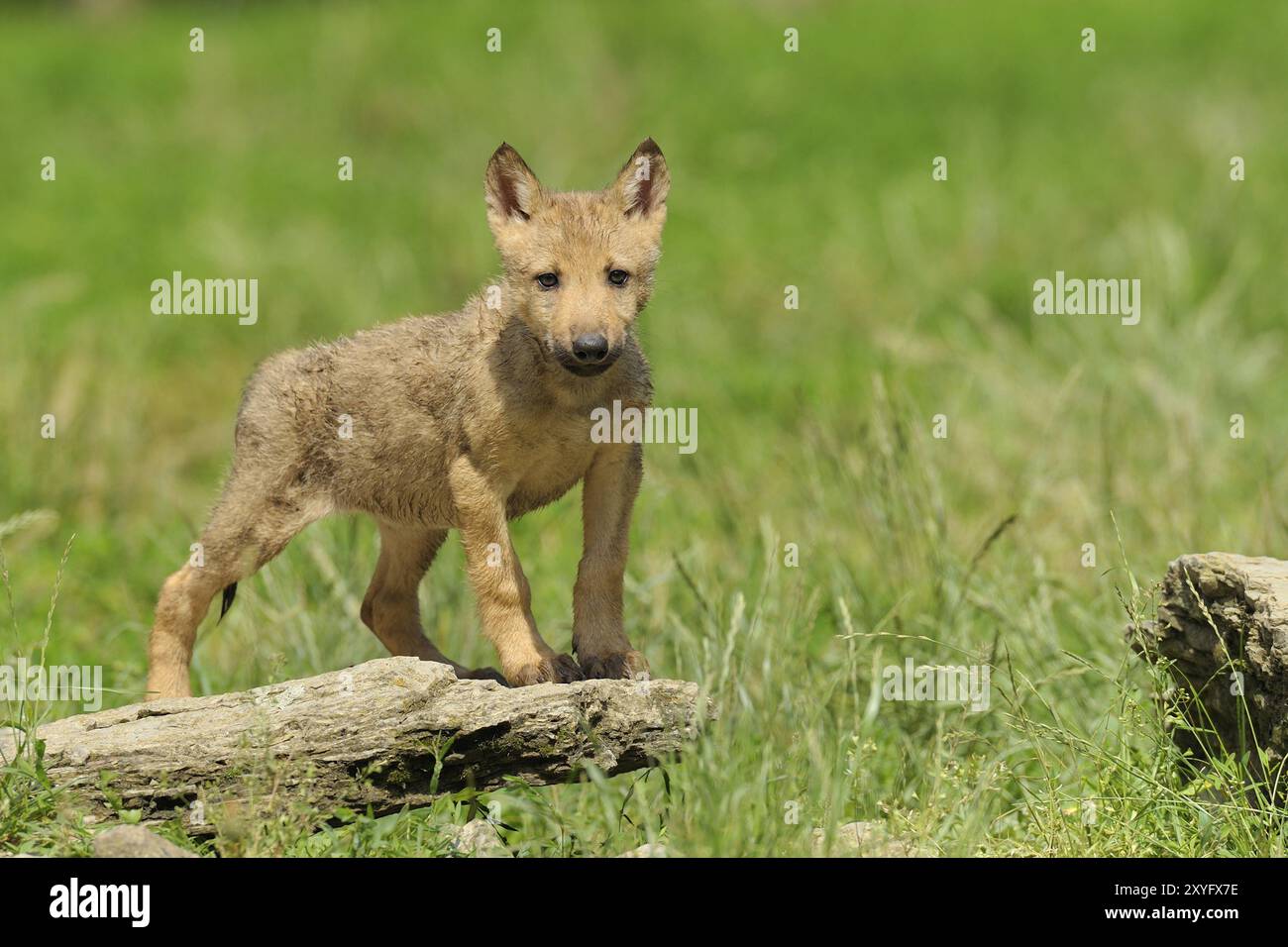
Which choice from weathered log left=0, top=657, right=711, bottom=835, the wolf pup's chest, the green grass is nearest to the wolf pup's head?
the wolf pup's chest

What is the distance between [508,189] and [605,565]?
5.48 feet

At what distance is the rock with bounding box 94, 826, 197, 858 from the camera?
5906 mm

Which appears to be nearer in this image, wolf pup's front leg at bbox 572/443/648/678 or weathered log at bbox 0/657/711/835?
weathered log at bbox 0/657/711/835

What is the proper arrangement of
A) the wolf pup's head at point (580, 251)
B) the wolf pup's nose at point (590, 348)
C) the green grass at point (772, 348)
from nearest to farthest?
the wolf pup's nose at point (590, 348) → the wolf pup's head at point (580, 251) → the green grass at point (772, 348)

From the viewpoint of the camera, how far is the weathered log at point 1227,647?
265 inches

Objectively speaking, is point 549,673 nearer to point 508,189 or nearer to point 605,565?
point 605,565

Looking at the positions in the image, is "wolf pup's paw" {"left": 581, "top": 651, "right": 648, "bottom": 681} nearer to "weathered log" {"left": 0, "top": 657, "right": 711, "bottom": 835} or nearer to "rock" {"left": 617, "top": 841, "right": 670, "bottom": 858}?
"weathered log" {"left": 0, "top": 657, "right": 711, "bottom": 835}

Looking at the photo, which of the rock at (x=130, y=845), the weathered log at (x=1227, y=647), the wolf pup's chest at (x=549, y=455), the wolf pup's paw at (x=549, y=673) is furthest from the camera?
the wolf pup's chest at (x=549, y=455)

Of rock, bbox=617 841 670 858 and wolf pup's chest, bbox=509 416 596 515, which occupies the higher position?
wolf pup's chest, bbox=509 416 596 515

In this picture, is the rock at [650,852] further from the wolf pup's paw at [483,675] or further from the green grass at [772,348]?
the wolf pup's paw at [483,675]

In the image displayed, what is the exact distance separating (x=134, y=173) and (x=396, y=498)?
14716mm

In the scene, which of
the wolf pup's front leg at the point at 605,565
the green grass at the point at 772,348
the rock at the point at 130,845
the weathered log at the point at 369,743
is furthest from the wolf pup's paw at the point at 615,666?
the rock at the point at 130,845

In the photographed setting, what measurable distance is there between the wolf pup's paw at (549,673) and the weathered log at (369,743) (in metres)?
0.15
